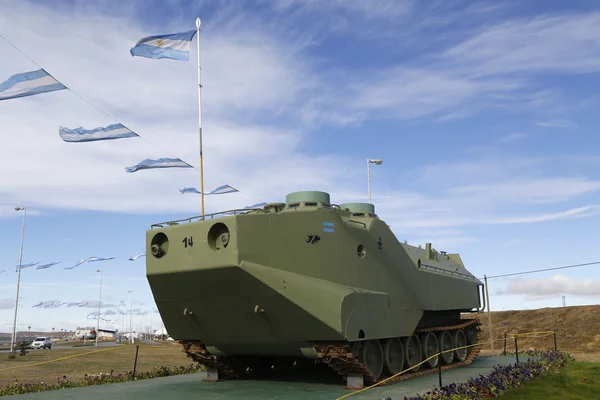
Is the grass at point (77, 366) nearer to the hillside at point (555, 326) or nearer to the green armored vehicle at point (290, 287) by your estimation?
the green armored vehicle at point (290, 287)

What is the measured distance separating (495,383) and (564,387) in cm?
262

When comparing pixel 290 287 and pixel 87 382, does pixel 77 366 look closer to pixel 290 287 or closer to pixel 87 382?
pixel 87 382

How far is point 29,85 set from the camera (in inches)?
594

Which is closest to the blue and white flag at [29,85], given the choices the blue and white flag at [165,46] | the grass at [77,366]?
the blue and white flag at [165,46]

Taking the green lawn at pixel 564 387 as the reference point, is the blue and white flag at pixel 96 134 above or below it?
above

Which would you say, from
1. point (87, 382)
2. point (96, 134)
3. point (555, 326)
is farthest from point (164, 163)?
point (555, 326)

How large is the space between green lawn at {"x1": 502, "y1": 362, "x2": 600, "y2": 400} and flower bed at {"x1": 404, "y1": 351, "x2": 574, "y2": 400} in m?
0.22

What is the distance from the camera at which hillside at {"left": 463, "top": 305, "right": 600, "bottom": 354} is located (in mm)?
33781

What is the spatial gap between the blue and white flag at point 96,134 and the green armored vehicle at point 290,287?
4.17m

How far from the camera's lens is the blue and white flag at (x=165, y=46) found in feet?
58.3

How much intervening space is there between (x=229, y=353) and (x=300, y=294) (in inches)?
143

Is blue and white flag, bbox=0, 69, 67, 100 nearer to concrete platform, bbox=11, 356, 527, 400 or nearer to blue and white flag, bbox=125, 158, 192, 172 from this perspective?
blue and white flag, bbox=125, 158, 192, 172

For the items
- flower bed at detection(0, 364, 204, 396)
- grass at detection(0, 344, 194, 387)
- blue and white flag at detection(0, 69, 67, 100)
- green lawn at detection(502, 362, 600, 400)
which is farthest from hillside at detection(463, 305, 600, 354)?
blue and white flag at detection(0, 69, 67, 100)

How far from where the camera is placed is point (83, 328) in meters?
108
